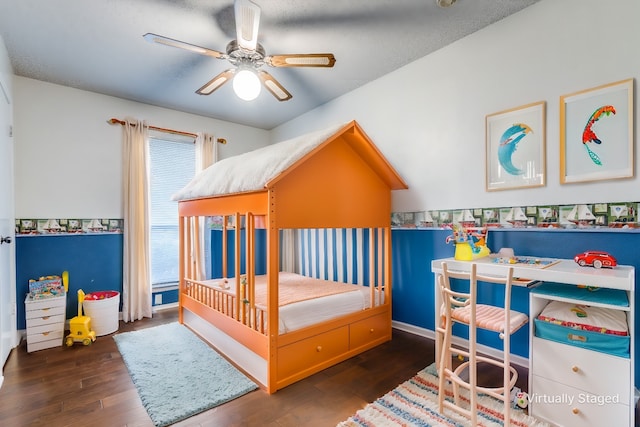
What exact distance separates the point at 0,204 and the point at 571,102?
4.39 meters

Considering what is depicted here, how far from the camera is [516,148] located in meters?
2.44

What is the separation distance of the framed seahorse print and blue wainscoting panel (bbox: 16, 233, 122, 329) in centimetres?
452

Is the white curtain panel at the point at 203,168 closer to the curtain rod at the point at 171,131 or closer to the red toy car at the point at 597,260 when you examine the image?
the curtain rod at the point at 171,131

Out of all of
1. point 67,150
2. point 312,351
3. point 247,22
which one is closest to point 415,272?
point 312,351

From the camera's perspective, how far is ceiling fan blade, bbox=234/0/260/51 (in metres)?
1.99

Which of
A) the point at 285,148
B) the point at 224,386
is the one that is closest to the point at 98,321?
the point at 224,386

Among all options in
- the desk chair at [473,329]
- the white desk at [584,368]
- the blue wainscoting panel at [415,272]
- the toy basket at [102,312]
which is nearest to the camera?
the white desk at [584,368]

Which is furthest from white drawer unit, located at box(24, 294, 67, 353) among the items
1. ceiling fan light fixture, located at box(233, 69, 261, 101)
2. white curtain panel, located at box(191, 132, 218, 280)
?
ceiling fan light fixture, located at box(233, 69, 261, 101)

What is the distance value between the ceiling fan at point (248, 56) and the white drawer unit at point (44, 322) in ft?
8.14

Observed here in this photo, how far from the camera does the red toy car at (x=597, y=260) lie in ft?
5.90

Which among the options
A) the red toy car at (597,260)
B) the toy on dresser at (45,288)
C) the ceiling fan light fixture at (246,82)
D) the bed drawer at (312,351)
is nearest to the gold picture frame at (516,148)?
the red toy car at (597,260)

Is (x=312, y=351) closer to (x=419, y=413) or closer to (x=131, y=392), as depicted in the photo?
(x=419, y=413)

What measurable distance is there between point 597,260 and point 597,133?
2.83 ft

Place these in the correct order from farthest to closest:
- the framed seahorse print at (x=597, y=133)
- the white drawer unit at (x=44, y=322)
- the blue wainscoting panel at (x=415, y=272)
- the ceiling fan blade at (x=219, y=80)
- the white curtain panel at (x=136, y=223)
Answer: the white curtain panel at (x=136, y=223) → the blue wainscoting panel at (x=415, y=272) → the white drawer unit at (x=44, y=322) → the ceiling fan blade at (x=219, y=80) → the framed seahorse print at (x=597, y=133)
